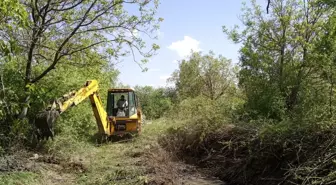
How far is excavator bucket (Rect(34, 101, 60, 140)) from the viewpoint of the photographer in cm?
851

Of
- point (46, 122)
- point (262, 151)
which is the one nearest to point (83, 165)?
point (46, 122)

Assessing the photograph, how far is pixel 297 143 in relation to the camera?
275 inches

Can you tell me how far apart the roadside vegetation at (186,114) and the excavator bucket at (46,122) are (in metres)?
0.42

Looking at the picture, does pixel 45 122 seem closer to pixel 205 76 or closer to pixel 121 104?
pixel 121 104

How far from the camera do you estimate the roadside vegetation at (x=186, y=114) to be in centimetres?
705

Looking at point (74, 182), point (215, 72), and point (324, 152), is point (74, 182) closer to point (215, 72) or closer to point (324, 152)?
point (324, 152)

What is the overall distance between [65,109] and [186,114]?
5.12 m

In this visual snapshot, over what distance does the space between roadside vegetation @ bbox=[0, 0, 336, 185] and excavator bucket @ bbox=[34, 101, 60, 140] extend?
423mm

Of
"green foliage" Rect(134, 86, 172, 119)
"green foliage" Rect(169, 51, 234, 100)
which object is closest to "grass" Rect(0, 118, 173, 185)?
"green foliage" Rect(134, 86, 172, 119)

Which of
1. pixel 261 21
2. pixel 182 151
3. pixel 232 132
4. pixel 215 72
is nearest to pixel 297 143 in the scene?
pixel 232 132

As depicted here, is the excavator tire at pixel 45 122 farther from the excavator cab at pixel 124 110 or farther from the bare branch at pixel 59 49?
the excavator cab at pixel 124 110

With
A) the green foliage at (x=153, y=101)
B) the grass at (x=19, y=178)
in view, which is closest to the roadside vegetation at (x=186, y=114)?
the grass at (x=19, y=178)

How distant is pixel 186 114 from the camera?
12.9 metres

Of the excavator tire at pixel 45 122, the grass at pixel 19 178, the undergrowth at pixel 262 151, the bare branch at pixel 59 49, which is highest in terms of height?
the bare branch at pixel 59 49
